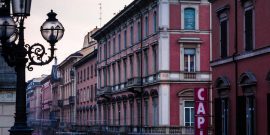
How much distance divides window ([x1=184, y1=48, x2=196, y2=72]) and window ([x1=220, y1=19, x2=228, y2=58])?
1578 centimetres

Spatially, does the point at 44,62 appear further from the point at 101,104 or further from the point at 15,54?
the point at 101,104

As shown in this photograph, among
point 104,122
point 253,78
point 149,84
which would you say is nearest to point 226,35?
point 253,78

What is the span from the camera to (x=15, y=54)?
12.0 metres

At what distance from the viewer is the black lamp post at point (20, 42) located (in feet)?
38.6

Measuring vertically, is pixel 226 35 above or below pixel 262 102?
above

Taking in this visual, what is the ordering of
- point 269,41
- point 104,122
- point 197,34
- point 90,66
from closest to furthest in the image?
point 269,41
point 197,34
point 104,122
point 90,66

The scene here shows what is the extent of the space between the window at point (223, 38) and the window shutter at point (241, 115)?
10.0 feet

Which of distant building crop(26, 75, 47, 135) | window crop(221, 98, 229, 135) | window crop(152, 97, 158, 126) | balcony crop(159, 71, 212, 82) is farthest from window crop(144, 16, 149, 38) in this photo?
distant building crop(26, 75, 47, 135)

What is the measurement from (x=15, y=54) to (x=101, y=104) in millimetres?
54737

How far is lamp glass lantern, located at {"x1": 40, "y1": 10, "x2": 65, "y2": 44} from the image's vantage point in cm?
1208

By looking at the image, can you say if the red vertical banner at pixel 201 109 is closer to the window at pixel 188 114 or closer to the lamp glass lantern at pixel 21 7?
the window at pixel 188 114

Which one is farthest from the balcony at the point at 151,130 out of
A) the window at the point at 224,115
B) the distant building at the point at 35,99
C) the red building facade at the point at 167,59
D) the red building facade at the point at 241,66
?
the distant building at the point at 35,99

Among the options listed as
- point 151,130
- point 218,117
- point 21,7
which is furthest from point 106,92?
point 21,7

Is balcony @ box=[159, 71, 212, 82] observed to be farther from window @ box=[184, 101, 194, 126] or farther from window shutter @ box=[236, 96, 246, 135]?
window shutter @ box=[236, 96, 246, 135]
